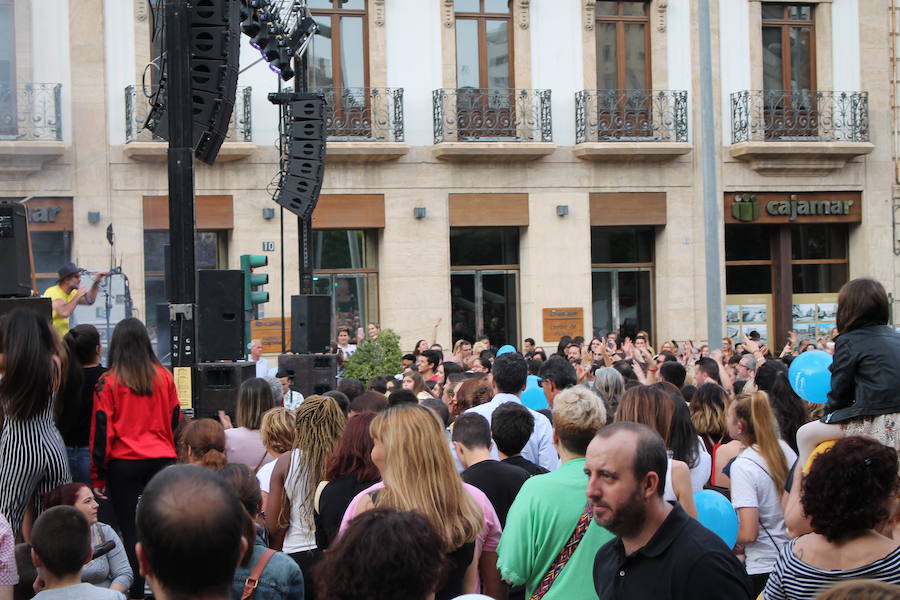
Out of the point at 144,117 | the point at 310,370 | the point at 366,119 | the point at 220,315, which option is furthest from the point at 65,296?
the point at 366,119

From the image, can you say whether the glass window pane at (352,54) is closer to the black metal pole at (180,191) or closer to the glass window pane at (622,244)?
the glass window pane at (622,244)

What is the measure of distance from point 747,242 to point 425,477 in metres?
22.8

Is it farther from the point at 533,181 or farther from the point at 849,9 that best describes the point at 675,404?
the point at 849,9

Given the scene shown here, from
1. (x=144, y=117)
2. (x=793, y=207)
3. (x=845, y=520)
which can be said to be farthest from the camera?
(x=793, y=207)

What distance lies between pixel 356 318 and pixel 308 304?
9.34 meters

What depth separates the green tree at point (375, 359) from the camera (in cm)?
1600

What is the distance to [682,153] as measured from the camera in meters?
24.4

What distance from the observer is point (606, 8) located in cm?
2494

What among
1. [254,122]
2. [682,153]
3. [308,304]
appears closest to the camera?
[308,304]

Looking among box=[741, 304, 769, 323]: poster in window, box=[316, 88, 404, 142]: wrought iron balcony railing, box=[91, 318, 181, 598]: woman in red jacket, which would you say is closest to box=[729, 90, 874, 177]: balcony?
box=[741, 304, 769, 323]: poster in window

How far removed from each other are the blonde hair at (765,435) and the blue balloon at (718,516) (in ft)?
1.41

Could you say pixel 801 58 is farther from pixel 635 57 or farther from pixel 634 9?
pixel 634 9

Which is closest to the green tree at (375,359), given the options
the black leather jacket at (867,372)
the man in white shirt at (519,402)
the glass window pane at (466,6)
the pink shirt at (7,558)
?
the man in white shirt at (519,402)

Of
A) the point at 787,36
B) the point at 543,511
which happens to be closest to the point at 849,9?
the point at 787,36
